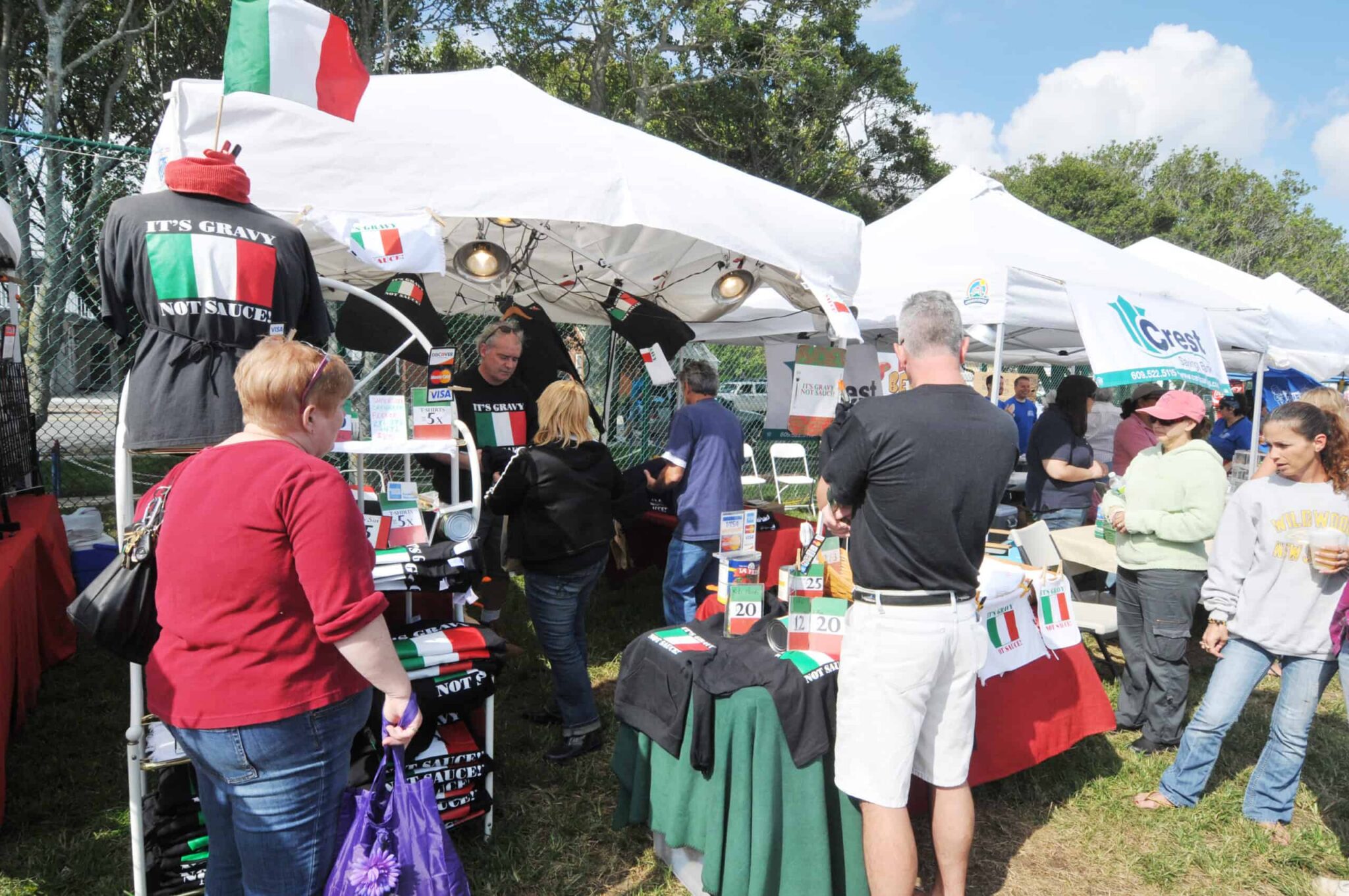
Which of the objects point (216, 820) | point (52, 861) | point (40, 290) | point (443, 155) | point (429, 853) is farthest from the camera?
point (40, 290)

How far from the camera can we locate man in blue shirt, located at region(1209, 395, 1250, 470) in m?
8.05

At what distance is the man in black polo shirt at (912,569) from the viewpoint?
1923 mm

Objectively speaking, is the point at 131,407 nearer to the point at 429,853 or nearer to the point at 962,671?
the point at 429,853

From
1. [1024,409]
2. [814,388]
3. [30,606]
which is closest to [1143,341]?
[814,388]

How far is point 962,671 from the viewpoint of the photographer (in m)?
2.04

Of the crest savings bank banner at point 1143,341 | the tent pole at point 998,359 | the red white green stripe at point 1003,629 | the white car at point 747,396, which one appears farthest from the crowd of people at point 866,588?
the white car at point 747,396

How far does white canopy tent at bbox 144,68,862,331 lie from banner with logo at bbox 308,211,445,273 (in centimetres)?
3

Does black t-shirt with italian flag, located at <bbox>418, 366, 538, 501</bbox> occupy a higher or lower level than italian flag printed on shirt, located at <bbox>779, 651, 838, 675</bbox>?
higher

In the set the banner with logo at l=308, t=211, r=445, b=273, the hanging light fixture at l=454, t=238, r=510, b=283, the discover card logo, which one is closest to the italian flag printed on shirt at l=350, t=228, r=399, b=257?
the banner with logo at l=308, t=211, r=445, b=273

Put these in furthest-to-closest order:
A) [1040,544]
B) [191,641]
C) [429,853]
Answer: [1040,544]
[429,853]
[191,641]

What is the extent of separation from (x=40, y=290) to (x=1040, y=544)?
21.4 ft

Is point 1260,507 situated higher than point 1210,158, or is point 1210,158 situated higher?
point 1210,158

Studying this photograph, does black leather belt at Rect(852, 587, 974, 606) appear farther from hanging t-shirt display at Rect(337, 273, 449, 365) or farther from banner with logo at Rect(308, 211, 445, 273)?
hanging t-shirt display at Rect(337, 273, 449, 365)

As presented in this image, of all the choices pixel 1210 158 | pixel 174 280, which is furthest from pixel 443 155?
pixel 1210 158
